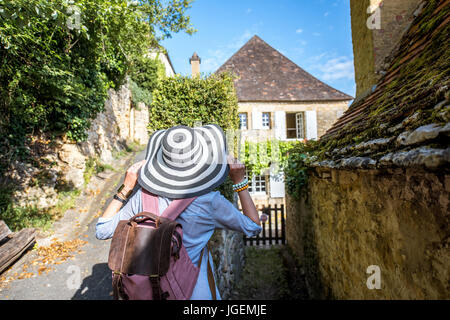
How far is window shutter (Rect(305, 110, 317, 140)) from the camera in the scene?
1238cm

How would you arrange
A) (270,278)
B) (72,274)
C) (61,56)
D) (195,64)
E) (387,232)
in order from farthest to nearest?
(195,64), (270,278), (61,56), (72,274), (387,232)

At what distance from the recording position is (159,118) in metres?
3.71

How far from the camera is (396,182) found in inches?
61.9

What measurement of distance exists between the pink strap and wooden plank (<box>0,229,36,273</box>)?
4446mm

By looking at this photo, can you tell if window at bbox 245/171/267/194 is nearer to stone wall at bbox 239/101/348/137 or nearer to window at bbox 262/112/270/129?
stone wall at bbox 239/101/348/137

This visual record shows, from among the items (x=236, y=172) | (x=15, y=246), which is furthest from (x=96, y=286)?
(x=236, y=172)

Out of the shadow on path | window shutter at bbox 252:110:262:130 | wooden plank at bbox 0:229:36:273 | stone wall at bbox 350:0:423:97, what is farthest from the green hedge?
window shutter at bbox 252:110:262:130

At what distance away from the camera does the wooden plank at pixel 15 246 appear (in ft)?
12.4

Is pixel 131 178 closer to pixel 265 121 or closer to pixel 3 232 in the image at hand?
pixel 3 232

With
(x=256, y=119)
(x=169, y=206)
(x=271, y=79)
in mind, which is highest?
(x=271, y=79)

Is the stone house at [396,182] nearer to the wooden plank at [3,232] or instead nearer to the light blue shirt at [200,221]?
the light blue shirt at [200,221]

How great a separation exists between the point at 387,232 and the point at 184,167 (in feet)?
5.68
